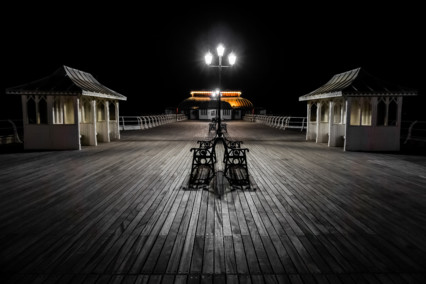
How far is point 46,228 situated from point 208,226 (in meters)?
2.14

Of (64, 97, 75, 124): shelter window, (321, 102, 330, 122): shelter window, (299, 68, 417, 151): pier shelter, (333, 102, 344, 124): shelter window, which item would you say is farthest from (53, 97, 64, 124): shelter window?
(333, 102, 344, 124): shelter window

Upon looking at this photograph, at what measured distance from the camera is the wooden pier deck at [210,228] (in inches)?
110

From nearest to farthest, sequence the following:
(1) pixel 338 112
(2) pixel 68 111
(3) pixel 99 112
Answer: (2) pixel 68 111, (1) pixel 338 112, (3) pixel 99 112

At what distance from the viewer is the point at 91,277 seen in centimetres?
268

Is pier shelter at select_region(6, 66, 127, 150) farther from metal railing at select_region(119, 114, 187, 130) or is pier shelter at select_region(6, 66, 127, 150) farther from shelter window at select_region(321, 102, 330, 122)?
shelter window at select_region(321, 102, 330, 122)

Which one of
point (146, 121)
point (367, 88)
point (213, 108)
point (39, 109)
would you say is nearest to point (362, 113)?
point (367, 88)

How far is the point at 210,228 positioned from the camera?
12.4 ft

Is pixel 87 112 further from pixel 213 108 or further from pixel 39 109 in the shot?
pixel 213 108

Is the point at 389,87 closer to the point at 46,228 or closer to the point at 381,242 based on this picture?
the point at 381,242

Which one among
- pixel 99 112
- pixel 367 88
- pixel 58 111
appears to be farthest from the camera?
pixel 99 112

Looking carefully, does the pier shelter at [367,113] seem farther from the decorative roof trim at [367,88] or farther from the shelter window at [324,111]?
the shelter window at [324,111]

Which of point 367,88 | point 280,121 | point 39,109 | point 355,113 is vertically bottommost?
point 280,121

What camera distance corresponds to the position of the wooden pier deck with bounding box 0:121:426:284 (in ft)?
9.15

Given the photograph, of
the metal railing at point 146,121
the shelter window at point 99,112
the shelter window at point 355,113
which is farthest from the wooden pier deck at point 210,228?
the metal railing at point 146,121
